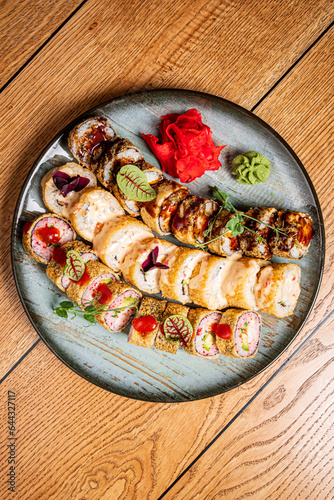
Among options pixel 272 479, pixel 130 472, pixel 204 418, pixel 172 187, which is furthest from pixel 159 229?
pixel 272 479

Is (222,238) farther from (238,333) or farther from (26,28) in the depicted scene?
(26,28)

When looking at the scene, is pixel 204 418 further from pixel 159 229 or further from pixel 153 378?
pixel 159 229

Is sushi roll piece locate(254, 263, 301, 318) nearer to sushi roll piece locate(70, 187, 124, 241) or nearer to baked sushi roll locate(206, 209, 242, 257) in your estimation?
baked sushi roll locate(206, 209, 242, 257)

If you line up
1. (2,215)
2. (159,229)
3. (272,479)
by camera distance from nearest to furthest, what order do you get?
(159,229), (2,215), (272,479)

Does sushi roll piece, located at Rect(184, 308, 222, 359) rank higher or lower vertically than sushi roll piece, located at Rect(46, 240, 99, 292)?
higher

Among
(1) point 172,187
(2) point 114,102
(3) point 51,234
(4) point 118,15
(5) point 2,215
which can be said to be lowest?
(5) point 2,215

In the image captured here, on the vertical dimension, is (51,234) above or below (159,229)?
below

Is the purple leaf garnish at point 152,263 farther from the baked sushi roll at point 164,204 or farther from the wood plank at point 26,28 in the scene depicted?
the wood plank at point 26,28

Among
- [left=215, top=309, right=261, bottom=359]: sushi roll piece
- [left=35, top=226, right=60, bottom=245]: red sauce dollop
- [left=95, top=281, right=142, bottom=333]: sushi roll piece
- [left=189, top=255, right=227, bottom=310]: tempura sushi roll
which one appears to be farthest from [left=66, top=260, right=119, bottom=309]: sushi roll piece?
[left=215, top=309, right=261, bottom=359]: sushi roll piece
